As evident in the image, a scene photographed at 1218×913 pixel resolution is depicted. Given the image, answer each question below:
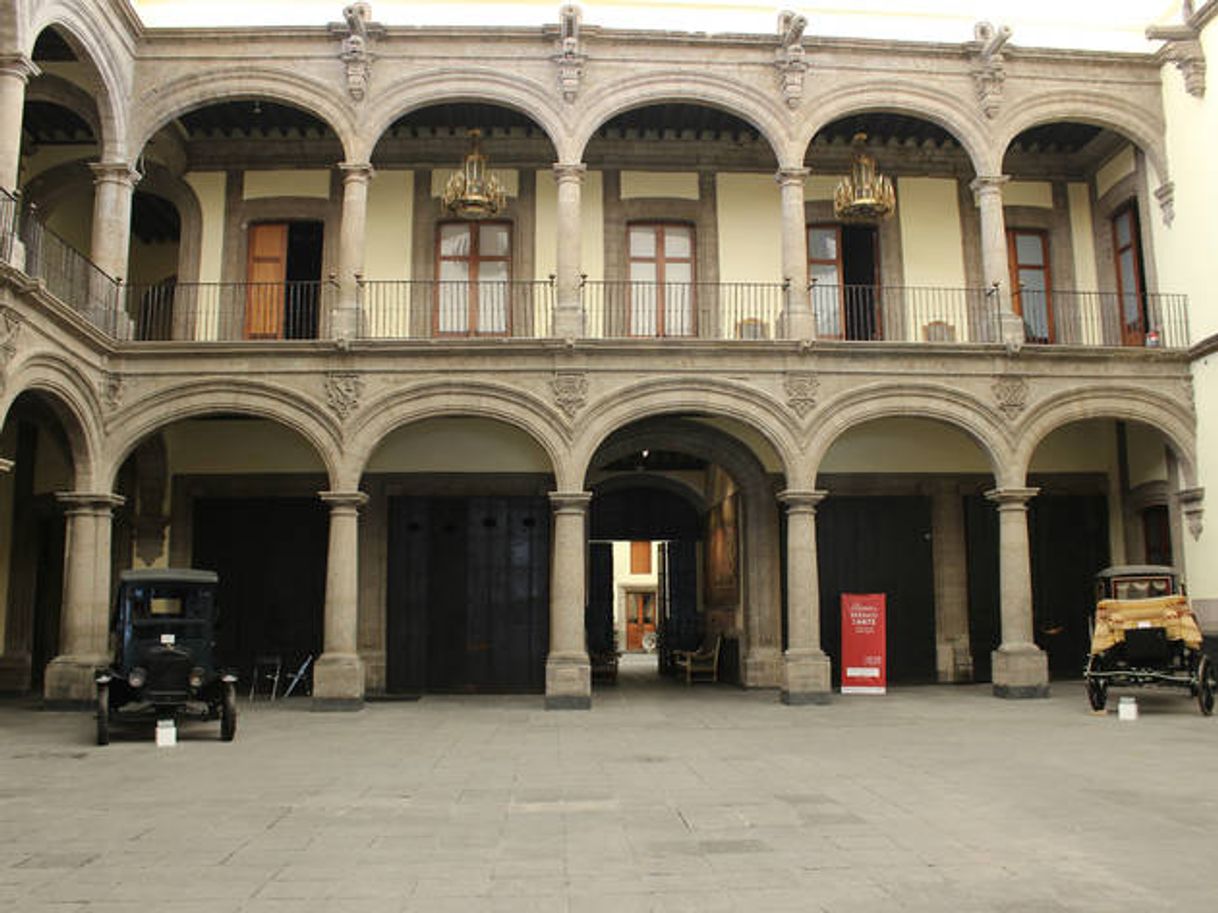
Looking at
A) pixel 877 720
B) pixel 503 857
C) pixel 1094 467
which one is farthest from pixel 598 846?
pixel 1094 467

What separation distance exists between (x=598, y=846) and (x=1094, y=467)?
50.9 ft

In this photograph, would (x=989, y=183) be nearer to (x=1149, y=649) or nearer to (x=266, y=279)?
(x=1149, y=649)

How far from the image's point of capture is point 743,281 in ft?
60.6

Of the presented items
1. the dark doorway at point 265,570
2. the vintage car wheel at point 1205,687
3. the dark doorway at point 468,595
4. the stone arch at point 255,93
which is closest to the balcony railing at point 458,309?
the stone arch at point 255,93

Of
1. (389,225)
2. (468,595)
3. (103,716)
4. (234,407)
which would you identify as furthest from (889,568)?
(103,716)

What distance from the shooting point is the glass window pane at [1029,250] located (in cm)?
1927

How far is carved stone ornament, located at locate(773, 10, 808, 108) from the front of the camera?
55.1 feet

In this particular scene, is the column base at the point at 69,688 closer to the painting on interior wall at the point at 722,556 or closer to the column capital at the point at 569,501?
the column capital at the point at 569,501

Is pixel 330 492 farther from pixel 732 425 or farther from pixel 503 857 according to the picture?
pixel 503 857

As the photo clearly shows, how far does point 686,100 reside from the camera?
16.9 meters

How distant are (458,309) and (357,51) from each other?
14.0 ft

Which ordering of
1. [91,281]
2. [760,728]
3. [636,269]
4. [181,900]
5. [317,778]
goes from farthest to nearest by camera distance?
[636,269]
[91,281]
[760,728]
[317,778]
[181,900]

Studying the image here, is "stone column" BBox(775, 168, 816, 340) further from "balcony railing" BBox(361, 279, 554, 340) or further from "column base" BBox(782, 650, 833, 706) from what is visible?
"column base" BBox(782, 650, 833, 706)

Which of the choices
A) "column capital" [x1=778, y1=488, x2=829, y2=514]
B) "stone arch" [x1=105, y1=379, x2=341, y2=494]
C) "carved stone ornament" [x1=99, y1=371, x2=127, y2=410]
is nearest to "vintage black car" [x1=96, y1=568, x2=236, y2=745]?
"stone arch" [x1=105, y1=379, x2=341, y2=494]
